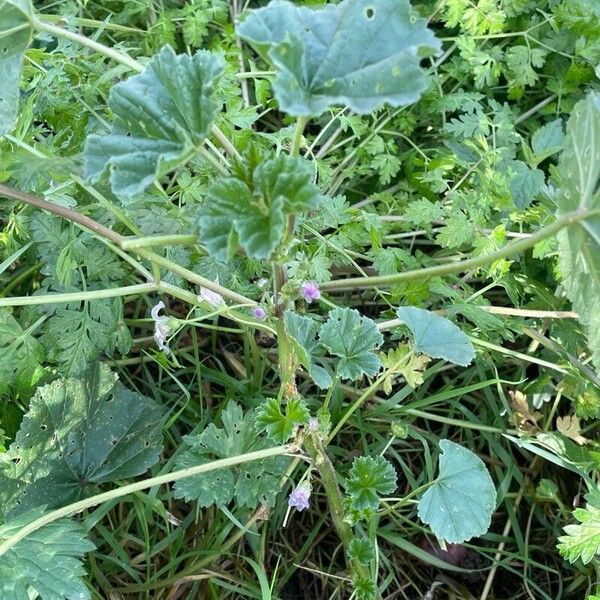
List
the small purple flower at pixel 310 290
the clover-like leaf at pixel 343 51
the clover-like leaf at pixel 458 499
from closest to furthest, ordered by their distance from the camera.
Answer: the clover-like leaf at pixel 343 51 < the small purple flower at pixel 310 290 < the clover-like leaf at pixel 458 499

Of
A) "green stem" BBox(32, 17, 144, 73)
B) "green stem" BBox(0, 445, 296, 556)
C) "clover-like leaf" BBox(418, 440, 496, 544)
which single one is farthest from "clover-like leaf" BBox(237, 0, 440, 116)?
"clover-like leaf" BBox(418, 440, 496, 544)

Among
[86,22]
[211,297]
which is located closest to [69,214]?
[211,297]

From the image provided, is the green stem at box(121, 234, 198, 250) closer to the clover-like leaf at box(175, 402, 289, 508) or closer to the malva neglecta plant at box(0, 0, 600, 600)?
the malva neglecta plant at box(0, 0, 600, 600)

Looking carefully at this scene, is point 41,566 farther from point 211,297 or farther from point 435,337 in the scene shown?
point 435,337

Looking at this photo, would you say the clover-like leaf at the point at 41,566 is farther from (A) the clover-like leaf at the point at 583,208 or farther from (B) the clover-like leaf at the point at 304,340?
(A) the clover-like leaf at the point at 583,208

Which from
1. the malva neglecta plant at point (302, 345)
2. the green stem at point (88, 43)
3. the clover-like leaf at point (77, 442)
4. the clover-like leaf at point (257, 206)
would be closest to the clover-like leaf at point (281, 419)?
the malva neglecta plant at point (302, 345)

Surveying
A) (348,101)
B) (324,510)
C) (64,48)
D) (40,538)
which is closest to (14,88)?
(64,48)
